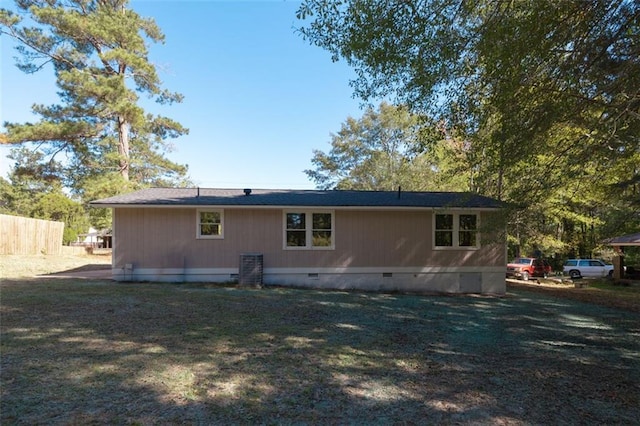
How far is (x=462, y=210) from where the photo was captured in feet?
40.1

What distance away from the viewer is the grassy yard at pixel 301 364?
3.26 metres

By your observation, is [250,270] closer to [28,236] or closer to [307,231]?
[307,231]

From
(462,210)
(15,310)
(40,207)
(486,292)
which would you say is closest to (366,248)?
(462,210)

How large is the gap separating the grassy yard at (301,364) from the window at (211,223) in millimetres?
3792

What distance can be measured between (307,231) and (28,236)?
1386 centimetres

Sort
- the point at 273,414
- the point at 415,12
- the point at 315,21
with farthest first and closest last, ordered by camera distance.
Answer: the point at 315,21 < the point at 415,12 < the point at 273,414

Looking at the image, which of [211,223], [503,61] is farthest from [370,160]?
[503,61]

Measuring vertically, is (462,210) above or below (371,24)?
below

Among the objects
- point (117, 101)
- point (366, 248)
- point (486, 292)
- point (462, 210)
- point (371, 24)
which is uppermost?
point (117, 101)

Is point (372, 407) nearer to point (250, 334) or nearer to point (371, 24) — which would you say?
point (250, 334)

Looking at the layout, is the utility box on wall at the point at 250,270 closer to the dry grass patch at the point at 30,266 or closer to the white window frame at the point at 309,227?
the white window frame at the point at 309,227

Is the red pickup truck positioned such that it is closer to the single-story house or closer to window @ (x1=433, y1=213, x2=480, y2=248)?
the single-story house

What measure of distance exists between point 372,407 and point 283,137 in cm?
2554

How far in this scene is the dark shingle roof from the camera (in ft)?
37.4
